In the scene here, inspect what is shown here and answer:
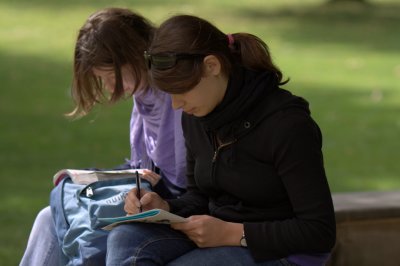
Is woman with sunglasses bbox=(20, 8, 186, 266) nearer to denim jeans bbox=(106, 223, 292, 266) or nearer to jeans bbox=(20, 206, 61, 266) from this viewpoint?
jeans bbox=(20, 206, 61, 266)

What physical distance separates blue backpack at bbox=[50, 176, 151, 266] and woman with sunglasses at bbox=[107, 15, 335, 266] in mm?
221

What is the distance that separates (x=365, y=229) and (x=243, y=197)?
0.98m

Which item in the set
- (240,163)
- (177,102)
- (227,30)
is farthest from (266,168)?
(227,30)

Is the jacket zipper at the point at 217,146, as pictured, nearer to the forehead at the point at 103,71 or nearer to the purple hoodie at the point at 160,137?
the purple hoodie at the point at 160,137

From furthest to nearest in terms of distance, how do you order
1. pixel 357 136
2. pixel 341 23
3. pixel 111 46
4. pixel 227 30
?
1. pixel 341 23
2. pixel 227 30
3. pixel 357 136
4. pixel 111 46

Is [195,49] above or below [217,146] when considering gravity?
above

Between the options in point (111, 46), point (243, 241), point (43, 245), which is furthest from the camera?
point (111, 46)

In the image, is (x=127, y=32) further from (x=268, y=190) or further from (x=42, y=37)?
(x=42, y=37)

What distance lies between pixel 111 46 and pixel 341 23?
13.0m

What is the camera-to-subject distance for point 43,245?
157 inches

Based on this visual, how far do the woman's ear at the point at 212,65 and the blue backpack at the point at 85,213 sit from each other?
67 centimetres

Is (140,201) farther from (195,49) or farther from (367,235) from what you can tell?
(367,235)

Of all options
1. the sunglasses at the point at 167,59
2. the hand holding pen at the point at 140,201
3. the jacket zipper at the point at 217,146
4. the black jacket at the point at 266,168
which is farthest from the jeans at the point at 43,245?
the sunglasses at the point at 167,59

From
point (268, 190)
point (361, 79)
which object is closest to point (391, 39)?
point (361, 79)
